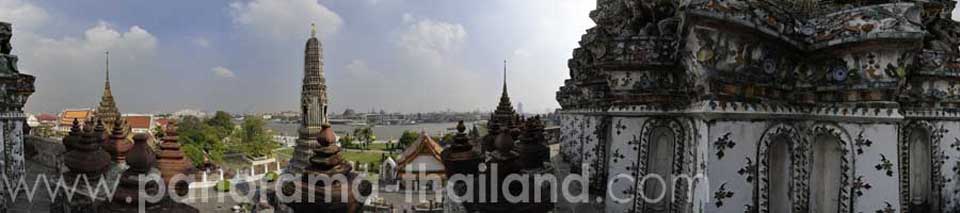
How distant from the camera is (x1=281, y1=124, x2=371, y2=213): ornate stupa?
4.24 m

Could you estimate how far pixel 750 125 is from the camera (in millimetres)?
5500

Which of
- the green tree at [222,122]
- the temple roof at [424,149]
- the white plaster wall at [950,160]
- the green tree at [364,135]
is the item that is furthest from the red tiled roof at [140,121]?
the white plaster wall at [950,160]

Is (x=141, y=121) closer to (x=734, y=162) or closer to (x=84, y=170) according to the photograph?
(x=84, y=170)

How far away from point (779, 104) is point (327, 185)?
4.89m

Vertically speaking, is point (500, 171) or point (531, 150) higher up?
point (531, 150)

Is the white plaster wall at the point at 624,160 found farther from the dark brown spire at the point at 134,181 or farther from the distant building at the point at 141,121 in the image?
the distant building at the point at 141,121

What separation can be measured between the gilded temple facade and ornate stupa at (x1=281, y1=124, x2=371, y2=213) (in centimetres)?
359

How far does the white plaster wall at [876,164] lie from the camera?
549cm

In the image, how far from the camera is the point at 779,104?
569 cm

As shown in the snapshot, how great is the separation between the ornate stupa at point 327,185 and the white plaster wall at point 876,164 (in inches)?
209

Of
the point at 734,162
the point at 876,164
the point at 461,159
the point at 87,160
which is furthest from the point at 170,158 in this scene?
A: the point at 876,164

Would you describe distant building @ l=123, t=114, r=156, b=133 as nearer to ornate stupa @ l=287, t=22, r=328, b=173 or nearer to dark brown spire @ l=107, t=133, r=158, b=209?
ornate stupa @ l=287, t=22, r=328, b=173

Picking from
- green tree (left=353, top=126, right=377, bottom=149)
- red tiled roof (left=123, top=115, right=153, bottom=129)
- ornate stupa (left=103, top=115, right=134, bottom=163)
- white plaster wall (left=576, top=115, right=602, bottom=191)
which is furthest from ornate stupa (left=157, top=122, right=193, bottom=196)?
green tree (left=353, top=126, right=377, bottom=149)

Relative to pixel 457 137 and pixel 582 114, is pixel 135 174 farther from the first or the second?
pixel 582 114
